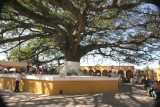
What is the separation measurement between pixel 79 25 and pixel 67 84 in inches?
120

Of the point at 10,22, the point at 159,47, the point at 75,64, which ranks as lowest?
the point at 75,64

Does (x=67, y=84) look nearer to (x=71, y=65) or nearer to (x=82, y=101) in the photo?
(x=82, y=101)

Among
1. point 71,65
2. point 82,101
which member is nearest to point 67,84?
point 82,101

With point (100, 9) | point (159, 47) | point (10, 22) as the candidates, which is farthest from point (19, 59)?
point (100, 9)

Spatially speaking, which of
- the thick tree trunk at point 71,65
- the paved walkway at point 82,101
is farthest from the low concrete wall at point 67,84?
the thick tree trunk at point 71,65

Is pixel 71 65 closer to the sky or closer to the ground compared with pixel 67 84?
closer to the sky

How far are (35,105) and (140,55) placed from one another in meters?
13.2

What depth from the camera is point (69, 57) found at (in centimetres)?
1606

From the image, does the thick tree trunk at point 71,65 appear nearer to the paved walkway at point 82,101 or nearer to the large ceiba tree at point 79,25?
the large ceiba tree at point 79,25

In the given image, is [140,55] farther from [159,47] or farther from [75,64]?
[75,64]

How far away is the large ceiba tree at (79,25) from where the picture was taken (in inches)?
435

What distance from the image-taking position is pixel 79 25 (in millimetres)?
13078

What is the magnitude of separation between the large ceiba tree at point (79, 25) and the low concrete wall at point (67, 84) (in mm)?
2463

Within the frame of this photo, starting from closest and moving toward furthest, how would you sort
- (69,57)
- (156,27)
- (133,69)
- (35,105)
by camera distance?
(35,105), (156,27), (69,57), (133,69)
